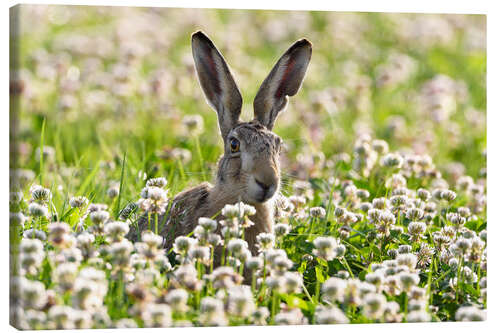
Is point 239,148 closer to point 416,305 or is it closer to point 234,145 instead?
point 234,145

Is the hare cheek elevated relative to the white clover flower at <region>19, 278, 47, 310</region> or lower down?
elevated

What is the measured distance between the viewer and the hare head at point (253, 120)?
16.5 feet

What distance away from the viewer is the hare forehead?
5.16 m

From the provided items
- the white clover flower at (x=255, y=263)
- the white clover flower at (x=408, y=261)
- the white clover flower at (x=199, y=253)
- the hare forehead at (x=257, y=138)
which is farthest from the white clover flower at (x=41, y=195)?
the white clover flower at (x=408, y=261)

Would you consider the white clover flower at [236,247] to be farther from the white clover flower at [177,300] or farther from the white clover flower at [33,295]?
the white clover flower at [33,295]

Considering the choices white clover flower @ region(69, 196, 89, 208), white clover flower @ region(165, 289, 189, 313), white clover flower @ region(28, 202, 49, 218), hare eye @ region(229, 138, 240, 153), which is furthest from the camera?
hare eye @ region(229, 138, 240, 153)

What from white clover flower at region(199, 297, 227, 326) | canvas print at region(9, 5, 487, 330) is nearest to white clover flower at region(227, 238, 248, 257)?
canvas print at region(9, 5, 487, 330)

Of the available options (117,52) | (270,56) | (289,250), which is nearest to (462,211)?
(289,250)

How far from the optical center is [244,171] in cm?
509

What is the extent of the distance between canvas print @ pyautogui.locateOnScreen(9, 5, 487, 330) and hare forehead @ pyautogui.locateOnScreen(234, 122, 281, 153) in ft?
0.05

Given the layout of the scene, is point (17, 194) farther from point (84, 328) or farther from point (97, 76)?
point (97, 76)

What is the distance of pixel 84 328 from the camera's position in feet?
13.1

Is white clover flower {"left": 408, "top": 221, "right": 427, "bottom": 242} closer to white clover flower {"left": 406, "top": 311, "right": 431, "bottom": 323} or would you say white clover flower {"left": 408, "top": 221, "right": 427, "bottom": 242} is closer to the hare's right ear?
white clover flower {"left": 406, "top": 311, "right": 431, "bottom": 323}

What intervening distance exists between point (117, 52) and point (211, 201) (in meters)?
4.88
